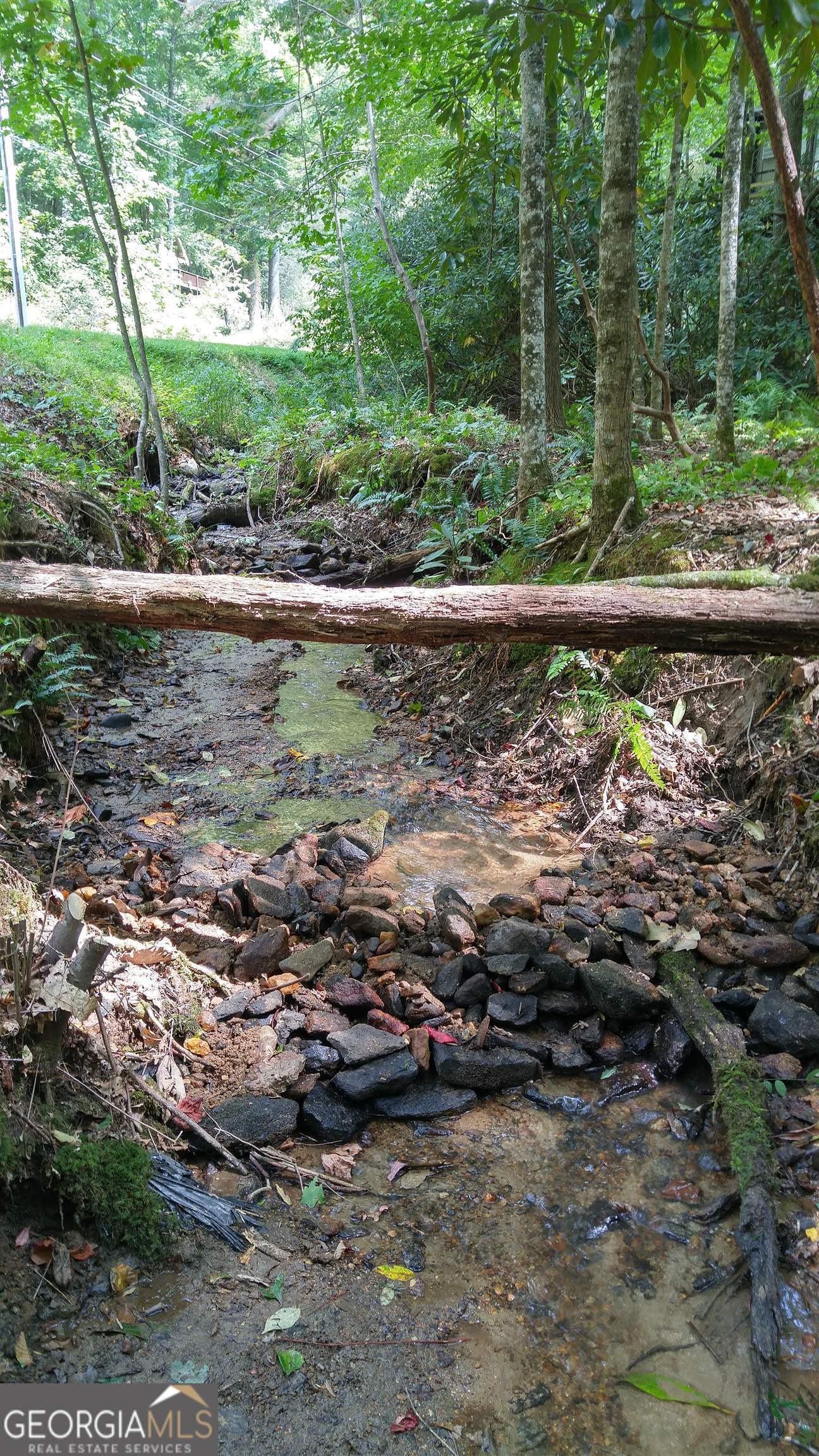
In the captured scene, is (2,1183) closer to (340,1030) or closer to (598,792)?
(340,1030)

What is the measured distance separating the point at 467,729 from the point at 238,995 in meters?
3.34

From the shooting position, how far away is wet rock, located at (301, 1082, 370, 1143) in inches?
118

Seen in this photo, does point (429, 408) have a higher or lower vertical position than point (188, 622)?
higher

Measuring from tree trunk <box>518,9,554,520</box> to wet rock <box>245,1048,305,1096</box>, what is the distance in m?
5.66

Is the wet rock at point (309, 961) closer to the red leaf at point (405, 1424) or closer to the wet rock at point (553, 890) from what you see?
the wet rock at point (553, 890)

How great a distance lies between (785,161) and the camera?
2.93m

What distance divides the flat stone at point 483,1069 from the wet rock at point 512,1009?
8.1 inches

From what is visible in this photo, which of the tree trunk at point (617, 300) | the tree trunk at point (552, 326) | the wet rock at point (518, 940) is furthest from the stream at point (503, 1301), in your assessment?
the tree trunk at point (552, 326)

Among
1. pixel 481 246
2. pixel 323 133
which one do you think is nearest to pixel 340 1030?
pixel 481 246

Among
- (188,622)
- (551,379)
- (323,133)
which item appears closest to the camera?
(188,622)

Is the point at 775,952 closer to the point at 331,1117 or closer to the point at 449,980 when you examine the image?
the point at 449,980

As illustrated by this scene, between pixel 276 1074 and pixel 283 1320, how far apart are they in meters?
0.93

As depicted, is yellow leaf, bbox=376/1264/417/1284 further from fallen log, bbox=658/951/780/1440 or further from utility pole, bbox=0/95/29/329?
utility pole, bbox=0/95/29/329

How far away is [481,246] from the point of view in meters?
12.8
